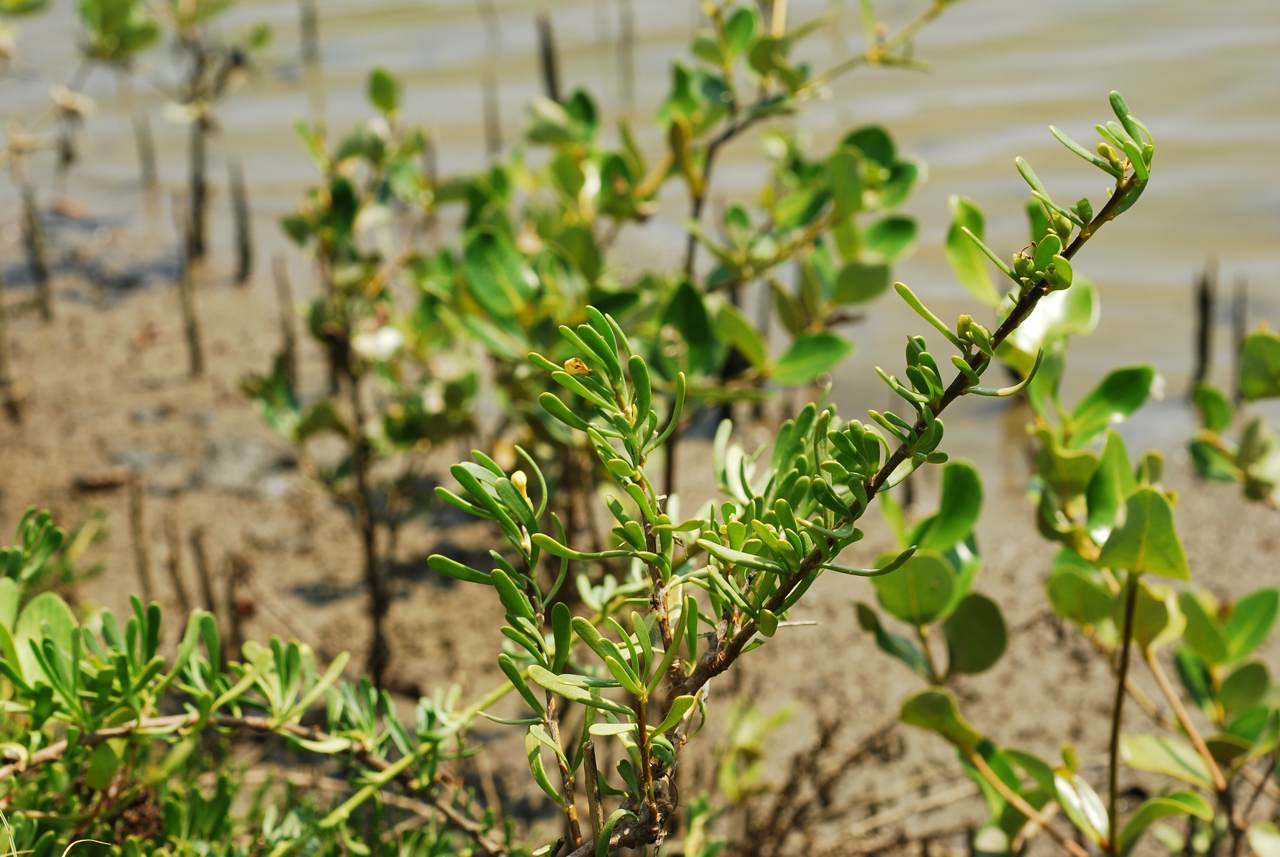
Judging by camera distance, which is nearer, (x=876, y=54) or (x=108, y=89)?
(x=876, y=54)

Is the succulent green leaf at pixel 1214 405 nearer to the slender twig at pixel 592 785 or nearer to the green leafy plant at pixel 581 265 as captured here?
the green leafy plant at pixel 581 265

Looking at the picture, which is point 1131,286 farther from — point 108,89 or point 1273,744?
point 108,89

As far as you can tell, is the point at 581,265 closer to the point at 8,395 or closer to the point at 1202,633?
the point at 1202,633

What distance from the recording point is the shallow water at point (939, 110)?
164 inches

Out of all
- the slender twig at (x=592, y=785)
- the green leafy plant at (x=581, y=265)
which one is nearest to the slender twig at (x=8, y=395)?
the green leafy plant at (x=581, y=265)

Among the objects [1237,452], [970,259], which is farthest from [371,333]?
[1237,452]

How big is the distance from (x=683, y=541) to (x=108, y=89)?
6.81 metres

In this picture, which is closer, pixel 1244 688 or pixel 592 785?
pixel 592 785

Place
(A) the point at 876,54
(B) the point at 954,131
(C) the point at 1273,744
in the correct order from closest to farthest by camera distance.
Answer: (C) the point at 1273,744 < (A) the point at 876,54 < (B) the point at 954,131

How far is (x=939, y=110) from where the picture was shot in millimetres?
5312

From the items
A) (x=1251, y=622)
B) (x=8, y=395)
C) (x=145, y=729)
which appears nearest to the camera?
(x=145, y=729)

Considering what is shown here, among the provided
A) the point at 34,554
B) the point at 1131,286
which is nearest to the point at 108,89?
the point at 1131,286

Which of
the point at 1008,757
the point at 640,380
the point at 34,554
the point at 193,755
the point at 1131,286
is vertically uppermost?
the point at 640,380

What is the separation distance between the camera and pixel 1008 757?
136cm
